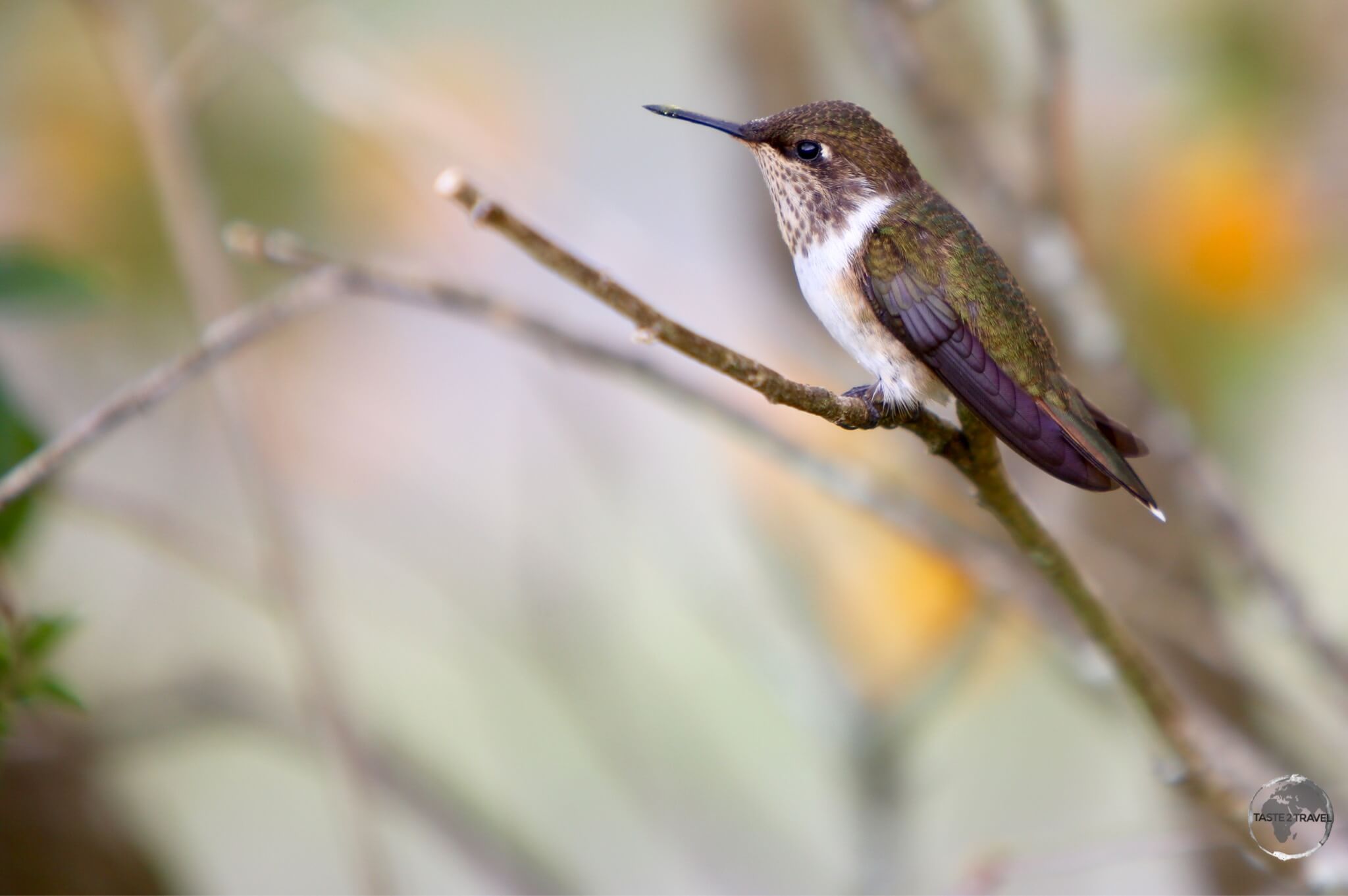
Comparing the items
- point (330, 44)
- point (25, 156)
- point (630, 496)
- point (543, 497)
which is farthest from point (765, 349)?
point (25, 156)

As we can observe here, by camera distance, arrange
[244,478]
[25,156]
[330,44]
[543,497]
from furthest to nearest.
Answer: [543,497] < [25,156] < [330,44] < [244,478]

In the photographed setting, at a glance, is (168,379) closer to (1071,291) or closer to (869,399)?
(869,399)

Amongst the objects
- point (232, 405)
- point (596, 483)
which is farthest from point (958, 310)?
point (596, 483)

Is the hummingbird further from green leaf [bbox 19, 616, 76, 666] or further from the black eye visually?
green leaf [bbox 19, 616, 76, 666]

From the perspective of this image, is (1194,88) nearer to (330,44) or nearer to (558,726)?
(330,44)

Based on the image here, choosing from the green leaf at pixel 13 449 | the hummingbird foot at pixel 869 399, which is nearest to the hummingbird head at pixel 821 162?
the hummingbird foot at pixel 869 399
